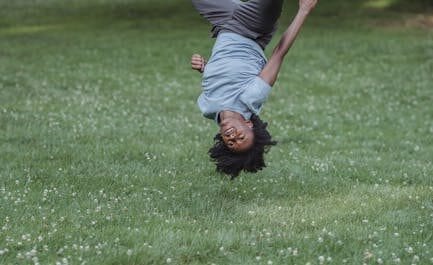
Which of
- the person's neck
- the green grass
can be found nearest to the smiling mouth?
the person's neck

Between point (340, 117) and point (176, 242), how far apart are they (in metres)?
8.73

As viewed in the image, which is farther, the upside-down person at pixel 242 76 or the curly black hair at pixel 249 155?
the curly black hair at pixel 249 155

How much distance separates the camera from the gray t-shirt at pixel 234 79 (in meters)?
8.33

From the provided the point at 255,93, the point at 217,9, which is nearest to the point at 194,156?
the point at 217,9

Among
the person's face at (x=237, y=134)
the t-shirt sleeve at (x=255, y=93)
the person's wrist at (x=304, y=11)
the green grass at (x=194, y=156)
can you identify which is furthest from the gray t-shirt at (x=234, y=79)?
the green grass at (x=194, y=156)

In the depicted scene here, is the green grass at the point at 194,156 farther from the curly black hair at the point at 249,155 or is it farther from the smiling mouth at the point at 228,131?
the smiling mouth at the point at 228,131

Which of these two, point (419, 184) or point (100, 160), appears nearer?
point (419, 184)

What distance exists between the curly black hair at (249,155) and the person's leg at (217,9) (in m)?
1.21

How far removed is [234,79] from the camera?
849 cm

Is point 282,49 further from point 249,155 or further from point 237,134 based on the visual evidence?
point 249,155

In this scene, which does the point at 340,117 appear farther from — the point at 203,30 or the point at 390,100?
the point at 203,30

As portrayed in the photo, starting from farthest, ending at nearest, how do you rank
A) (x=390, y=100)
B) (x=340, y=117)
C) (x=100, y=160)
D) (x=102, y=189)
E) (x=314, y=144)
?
(x=390, y=100)
(x=340, y=117)
(x=314, y=144)
(x=100, y=160)
(x=102, y=189)

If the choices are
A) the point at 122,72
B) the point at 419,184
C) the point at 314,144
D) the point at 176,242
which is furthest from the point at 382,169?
the point at 122,72

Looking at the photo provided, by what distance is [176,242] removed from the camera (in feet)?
23.5
